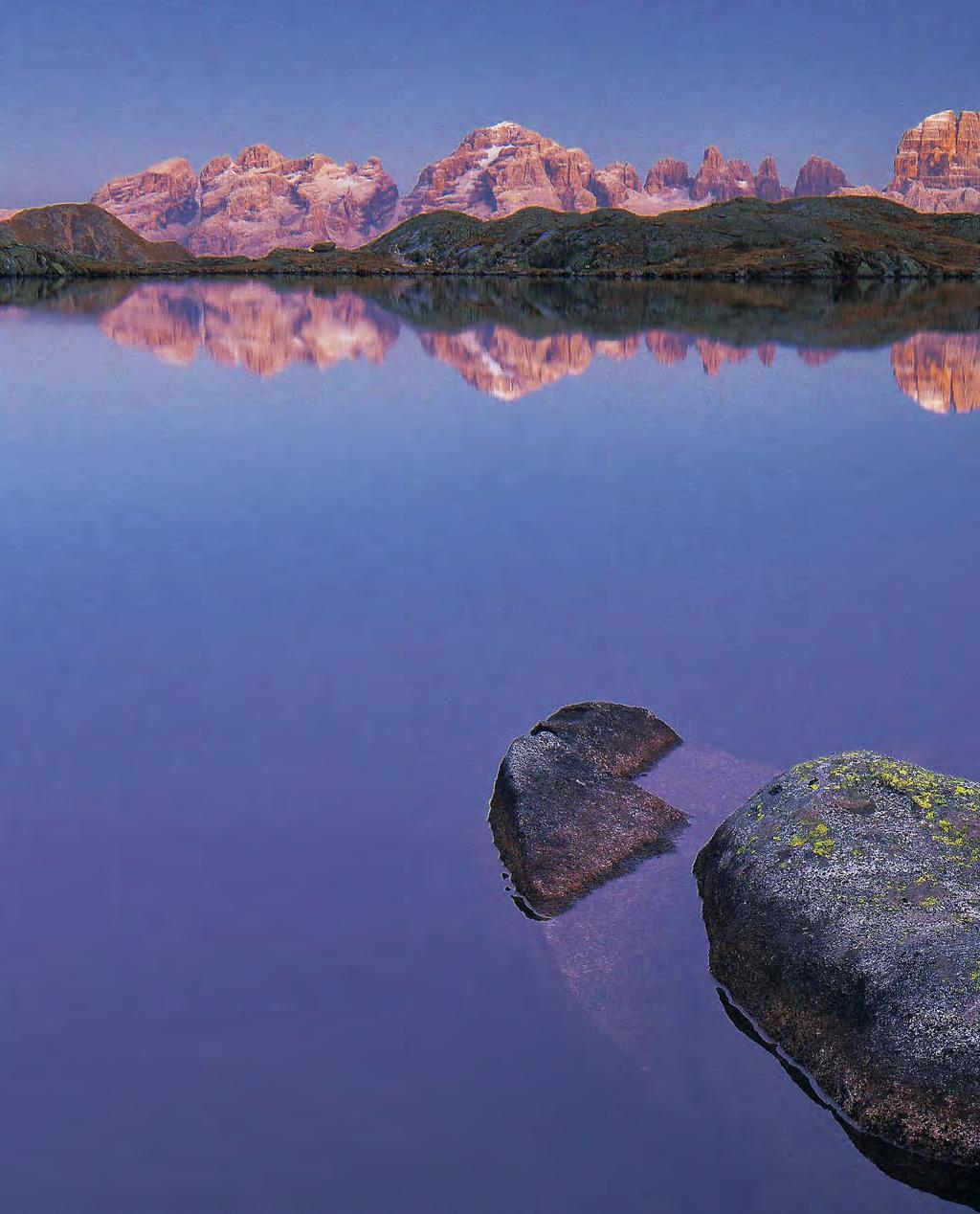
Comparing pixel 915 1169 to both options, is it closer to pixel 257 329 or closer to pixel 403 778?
pixel 403 778

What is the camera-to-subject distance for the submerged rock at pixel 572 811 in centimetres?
1418

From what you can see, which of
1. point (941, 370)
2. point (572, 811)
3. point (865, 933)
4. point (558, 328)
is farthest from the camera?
point (558, 328)

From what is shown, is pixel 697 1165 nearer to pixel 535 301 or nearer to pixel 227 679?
pixel 227 679

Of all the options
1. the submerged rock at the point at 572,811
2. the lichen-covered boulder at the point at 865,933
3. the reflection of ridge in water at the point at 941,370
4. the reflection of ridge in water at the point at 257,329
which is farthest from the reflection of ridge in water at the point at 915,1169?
the reflection of ridge in water at the point at 257,329

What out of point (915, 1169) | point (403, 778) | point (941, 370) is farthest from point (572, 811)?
point (941, 370)

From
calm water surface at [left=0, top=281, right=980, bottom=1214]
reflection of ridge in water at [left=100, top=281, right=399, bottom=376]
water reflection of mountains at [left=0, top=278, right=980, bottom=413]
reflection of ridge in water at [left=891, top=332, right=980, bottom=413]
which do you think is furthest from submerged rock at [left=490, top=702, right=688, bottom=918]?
reflection of ridge in water at [left=100, top=281, right=399, bottom=376]

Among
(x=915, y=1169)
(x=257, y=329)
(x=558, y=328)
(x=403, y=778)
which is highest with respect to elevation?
(x=257, y=329)

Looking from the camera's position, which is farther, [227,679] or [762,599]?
[762,599]

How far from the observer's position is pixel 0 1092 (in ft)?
35.4

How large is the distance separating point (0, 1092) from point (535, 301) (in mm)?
150733

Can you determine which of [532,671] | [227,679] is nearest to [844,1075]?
[532,671]

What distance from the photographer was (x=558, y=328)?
10606 cm

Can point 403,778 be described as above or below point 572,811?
below

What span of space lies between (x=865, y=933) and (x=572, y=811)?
15.5ft
